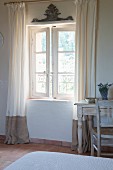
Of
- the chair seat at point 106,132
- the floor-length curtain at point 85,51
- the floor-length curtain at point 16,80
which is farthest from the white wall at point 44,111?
the chair seat at point 106,132

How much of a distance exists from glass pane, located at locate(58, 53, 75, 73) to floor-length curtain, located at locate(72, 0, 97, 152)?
10.2 inches

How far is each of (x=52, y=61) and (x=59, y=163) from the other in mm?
2949

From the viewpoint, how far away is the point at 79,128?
12.5 feet

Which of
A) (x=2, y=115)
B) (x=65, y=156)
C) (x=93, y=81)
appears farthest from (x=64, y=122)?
(x=65, y=156)

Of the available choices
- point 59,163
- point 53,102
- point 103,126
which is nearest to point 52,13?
point 53,102

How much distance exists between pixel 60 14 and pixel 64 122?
1.78 meters

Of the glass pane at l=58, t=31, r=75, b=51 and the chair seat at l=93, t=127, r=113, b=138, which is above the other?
the glass pane at l=58, t=31, r=75, b=51

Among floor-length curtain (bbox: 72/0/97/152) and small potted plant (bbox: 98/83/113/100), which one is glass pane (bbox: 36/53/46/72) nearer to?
floor-length curtain (bbox: 72/0/97/152)

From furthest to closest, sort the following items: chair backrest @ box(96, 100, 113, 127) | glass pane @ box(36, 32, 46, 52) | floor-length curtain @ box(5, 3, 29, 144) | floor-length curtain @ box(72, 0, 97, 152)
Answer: glass pane @ box(36, 32, 46, 52) < floor-length curtain @ box(5, 3, 29, 144) < floor-length curtain @ box(72, 0, 97, 152) < chair backrest @ box(96, 100, 113, 127)

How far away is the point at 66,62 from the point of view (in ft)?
14.7

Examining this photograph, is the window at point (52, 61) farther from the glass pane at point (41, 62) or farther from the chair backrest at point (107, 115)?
the chair backrest at point (107, 115)

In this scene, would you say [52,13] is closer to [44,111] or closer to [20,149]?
[44,111]

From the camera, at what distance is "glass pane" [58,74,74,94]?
445 cm

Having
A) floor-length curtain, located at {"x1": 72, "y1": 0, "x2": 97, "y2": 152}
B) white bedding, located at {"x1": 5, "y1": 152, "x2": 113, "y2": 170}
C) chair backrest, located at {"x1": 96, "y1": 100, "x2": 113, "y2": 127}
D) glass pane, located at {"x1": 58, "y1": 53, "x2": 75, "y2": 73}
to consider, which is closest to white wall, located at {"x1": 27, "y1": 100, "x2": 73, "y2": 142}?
floor-length curtain, located at {"x1": 72, "y1": 0, "x2": 97, "y2": 152}
